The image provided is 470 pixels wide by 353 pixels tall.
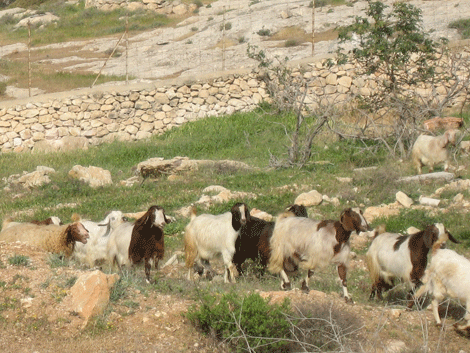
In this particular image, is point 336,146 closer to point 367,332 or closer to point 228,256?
point 228,256

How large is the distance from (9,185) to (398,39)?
11.1 meters

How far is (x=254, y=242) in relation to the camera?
10617 millimetres

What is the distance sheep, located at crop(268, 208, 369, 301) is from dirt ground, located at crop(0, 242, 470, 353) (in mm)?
602

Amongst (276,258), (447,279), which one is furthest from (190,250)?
(447,279)

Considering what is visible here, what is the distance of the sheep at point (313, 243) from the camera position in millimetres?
9117

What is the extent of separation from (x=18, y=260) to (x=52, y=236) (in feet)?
5.69

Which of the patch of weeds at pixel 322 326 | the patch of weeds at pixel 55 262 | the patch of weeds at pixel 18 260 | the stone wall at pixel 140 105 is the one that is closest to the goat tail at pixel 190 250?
the patch of weeds at pixel 55 262

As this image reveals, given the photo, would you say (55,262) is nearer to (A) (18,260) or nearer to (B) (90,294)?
(A) (18,260)

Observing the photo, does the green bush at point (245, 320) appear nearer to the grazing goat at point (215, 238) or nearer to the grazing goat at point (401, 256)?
the grazing goat at point (401, 256)

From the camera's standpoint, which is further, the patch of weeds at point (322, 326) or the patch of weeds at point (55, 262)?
the patch of weeds at point (55, 262)

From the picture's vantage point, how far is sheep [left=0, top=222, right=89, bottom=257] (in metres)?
10.7

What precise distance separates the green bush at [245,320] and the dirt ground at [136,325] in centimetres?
17

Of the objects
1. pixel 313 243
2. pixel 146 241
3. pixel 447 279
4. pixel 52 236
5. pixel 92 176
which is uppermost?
pixel 447 279

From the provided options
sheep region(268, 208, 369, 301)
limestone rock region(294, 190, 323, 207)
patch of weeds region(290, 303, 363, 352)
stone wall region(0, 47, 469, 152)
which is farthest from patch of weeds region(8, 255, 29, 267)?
stone wall region(0, 47, 469, 152)
